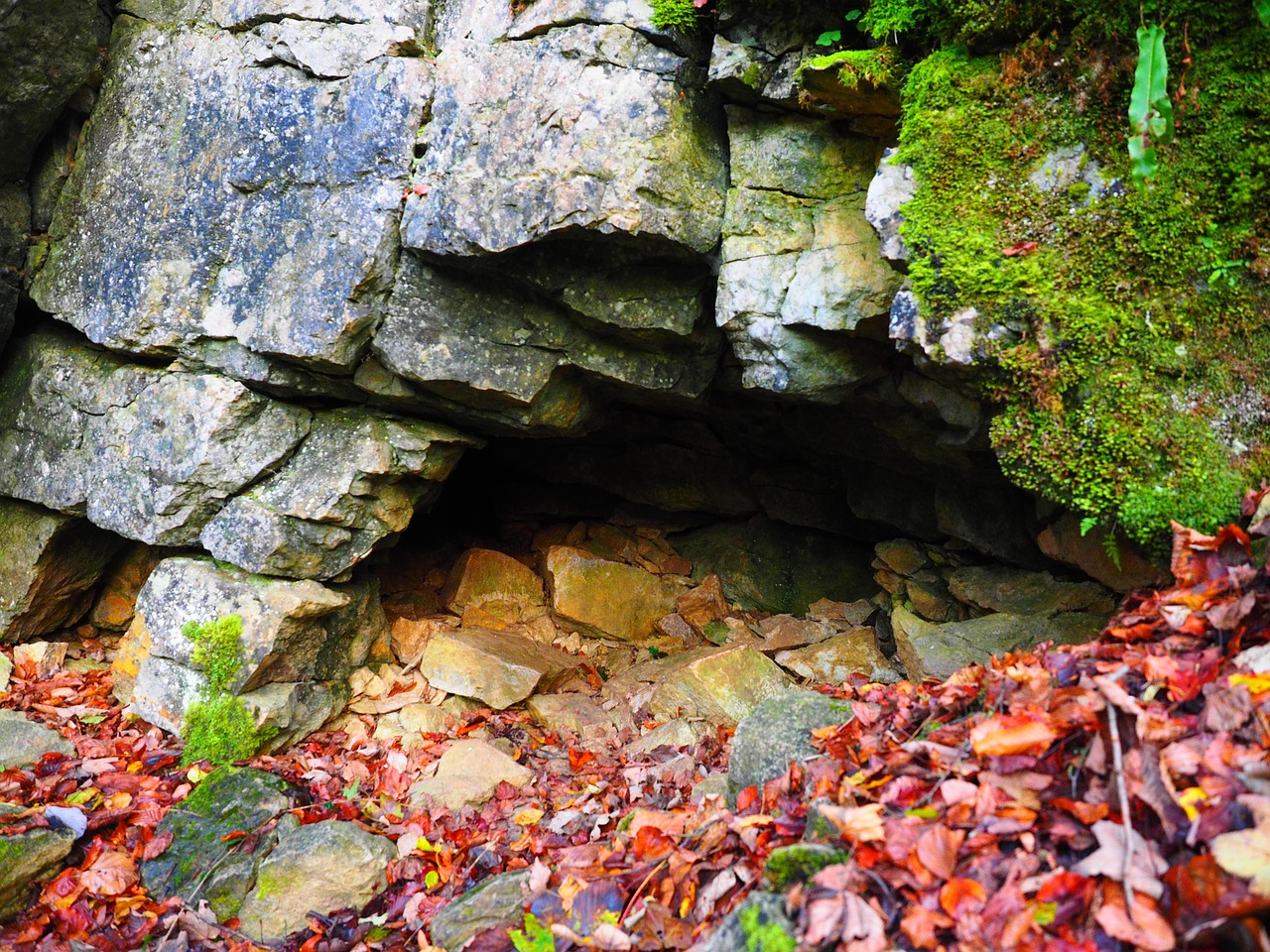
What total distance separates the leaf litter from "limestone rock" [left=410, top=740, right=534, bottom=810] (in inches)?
3.5

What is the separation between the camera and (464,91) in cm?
502

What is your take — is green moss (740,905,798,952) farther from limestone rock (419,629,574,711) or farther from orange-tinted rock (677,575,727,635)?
orange-tinted rock (677,575,727,635)

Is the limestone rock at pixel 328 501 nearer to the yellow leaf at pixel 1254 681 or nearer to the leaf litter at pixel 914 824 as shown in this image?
the leaf litter at pixel 914 824

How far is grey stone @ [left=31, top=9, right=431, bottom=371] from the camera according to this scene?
16.9ft

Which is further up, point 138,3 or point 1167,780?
point 138,3

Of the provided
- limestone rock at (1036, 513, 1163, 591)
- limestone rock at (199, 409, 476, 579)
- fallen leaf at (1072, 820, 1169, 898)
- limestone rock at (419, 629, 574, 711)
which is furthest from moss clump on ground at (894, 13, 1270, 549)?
limestone rock at (419, 629, 574, 711)

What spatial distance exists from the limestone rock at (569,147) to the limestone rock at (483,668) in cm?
300

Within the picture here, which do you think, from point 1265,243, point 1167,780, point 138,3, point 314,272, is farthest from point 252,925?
point 138,3

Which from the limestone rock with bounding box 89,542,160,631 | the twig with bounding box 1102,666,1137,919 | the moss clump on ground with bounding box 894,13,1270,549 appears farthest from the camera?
the limestone rock with bounding box 89,542,160,631

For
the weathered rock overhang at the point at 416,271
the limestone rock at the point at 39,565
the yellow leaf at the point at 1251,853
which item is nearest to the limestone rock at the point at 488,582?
the weathered rock overhang at the point at 416,271

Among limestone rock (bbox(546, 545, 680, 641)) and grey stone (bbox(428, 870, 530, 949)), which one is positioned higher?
limestone rock (bbox(546, 545, 680, 641))

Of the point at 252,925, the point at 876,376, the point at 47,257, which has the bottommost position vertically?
the point at 252,925

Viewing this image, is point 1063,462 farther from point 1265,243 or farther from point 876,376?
point 876,376

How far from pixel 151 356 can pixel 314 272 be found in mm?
1490
